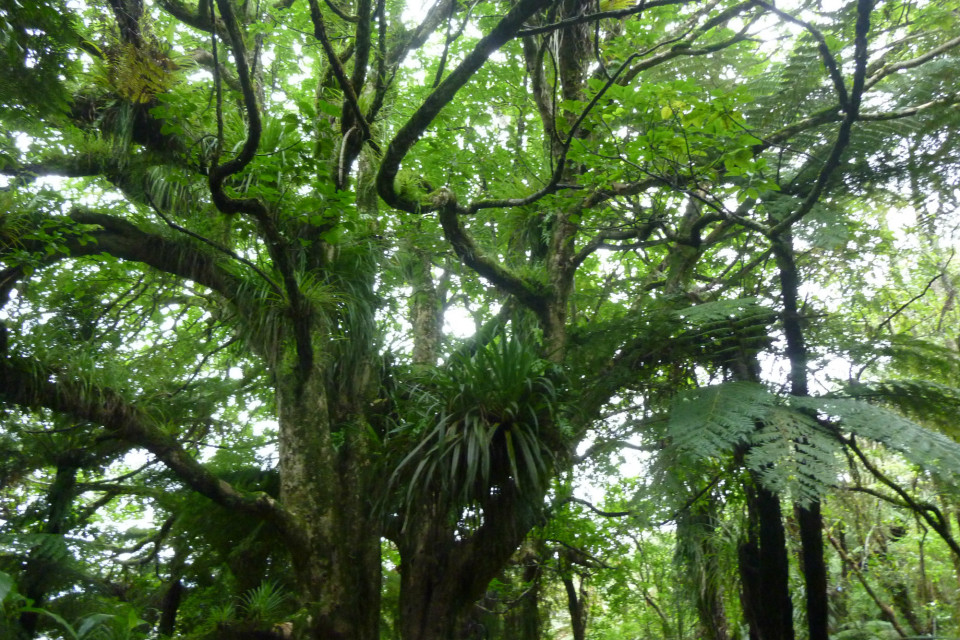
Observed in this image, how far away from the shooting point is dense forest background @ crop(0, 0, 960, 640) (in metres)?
3.48

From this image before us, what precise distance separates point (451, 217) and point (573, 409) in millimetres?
1462

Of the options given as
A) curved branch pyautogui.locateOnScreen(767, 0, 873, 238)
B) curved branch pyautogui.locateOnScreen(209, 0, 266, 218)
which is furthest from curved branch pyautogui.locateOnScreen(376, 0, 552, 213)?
curved branch pyautogui.locateOnScreen(767, 0, 873, 238)

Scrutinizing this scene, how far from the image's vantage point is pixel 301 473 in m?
4.19

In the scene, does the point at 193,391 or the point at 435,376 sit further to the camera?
the point at 193,391

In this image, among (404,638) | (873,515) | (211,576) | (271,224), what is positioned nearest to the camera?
(271,224)

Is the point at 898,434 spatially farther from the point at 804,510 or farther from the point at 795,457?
the point at 804,510

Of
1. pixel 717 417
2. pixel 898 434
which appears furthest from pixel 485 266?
pixel 898 434

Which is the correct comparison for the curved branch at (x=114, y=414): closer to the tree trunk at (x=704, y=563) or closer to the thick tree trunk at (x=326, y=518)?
the thick tree trunk at (x=326, y=518)

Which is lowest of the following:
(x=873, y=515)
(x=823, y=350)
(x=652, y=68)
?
(x=873, y=515)

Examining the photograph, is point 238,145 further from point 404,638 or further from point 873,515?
point 873,515

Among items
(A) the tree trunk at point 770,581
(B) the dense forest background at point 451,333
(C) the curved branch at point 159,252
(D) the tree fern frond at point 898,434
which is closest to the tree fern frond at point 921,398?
(B) the dense forest background at point 451,333

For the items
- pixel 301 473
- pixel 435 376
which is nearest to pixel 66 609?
pixel 301 473

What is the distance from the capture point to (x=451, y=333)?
243 inches

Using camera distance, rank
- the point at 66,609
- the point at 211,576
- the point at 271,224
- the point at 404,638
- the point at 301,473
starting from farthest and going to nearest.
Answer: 1. the point at 211,576
2. the point at 66,609
3. the point at 301,473
4. the point at 404,638
5. the point at 271,224
